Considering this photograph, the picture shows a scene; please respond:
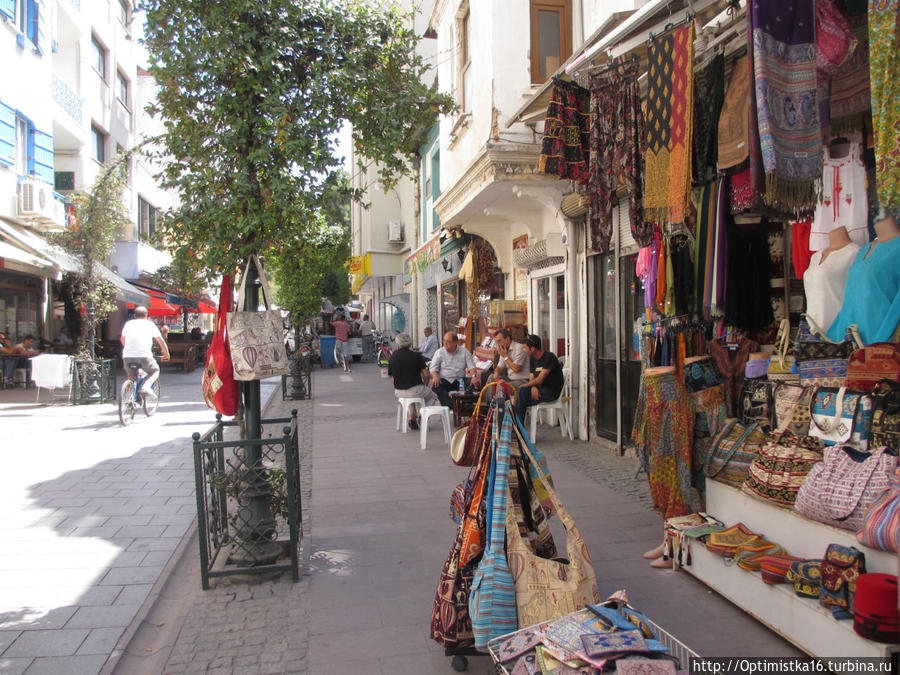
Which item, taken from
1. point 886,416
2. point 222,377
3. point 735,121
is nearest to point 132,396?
point 222,377

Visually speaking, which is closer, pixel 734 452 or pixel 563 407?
pixel 734 452

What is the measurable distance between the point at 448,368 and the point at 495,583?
705 centimetres

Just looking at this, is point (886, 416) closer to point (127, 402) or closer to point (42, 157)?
point (127, 402)

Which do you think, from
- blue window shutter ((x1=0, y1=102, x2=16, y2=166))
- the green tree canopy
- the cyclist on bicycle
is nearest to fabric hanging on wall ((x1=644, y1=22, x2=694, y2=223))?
the green tree canopy

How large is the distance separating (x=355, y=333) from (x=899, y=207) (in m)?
28.8

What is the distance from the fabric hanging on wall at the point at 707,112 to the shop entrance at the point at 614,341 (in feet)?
9.67

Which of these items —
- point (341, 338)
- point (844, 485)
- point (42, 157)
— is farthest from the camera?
point (341, 338)

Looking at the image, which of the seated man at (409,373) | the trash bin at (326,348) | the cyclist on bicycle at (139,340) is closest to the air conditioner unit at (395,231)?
the trash bin at (326,348)

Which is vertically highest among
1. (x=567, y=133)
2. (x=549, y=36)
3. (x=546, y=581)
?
(x=549, y=36)

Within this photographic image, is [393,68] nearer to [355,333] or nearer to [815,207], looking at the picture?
[815,207]

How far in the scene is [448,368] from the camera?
996 centimetres

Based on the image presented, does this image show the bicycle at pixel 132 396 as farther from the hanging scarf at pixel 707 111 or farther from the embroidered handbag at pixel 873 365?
the embroidered handbag at pixel 873 365

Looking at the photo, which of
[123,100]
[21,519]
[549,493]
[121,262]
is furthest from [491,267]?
[123,100]

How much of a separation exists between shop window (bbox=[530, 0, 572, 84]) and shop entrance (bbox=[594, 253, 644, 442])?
273 centimetres
